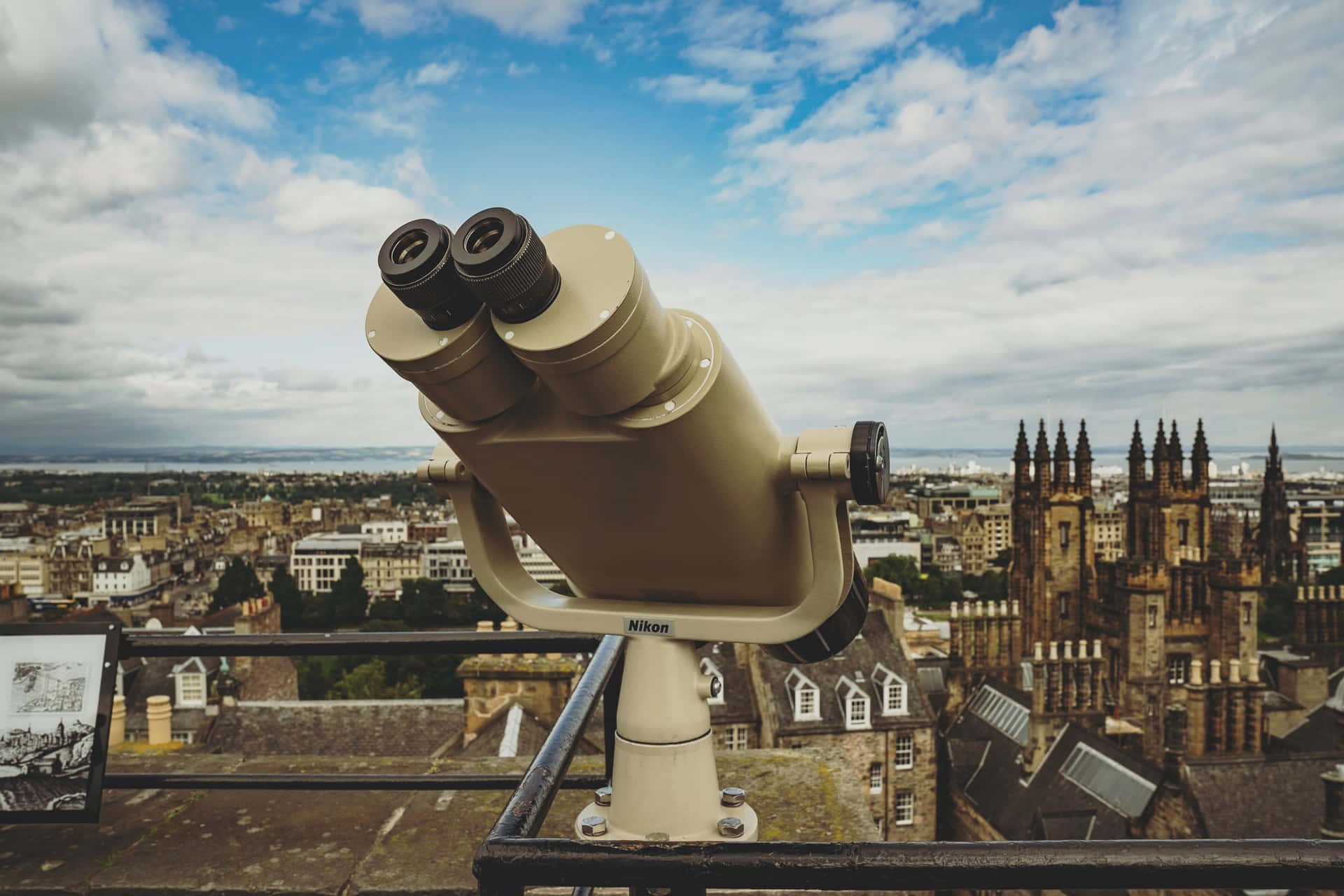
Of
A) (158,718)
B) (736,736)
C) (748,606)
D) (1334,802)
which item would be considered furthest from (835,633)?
(736,736)

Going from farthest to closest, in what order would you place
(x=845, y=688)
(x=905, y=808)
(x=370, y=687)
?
(x=370, y=687)
(x=905, y=808)
(x=845, y=688)

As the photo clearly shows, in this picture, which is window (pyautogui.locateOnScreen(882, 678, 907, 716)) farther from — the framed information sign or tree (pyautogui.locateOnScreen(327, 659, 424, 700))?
tree (pyautogui.locateOnScreen(327, 659, 424, 700))

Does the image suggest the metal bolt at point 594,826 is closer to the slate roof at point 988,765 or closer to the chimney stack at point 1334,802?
the chimney stack at point 1334,802

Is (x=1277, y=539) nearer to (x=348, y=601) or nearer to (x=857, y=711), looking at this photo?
(x=857, y=711)

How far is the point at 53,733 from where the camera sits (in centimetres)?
263

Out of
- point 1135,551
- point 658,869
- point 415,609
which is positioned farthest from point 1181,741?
point 415,609

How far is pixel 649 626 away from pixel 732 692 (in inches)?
787

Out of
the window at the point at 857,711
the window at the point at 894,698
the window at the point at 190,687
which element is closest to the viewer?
the window at the point at 857,711

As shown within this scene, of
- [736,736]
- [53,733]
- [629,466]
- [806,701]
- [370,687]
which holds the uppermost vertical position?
[629,466]

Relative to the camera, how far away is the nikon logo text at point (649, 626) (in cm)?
186

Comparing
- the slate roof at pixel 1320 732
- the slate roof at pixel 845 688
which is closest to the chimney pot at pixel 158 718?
the slate roof at pixel 845 688

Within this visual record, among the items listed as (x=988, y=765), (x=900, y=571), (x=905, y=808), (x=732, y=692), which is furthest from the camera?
(x=900, y=571)

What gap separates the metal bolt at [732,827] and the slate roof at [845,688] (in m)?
18.3

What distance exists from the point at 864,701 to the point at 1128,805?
17.8ft
